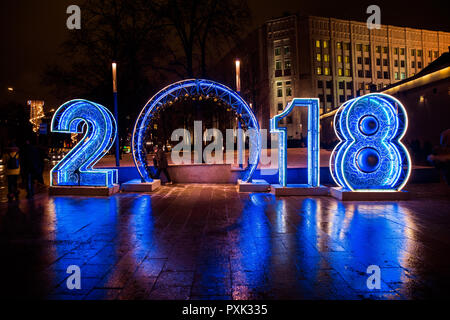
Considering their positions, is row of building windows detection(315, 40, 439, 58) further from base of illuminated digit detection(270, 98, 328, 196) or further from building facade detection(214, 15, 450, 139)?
base of illuminated digit detection(270, 98, 328, 196)

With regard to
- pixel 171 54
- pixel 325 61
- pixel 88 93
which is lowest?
pixel 88 93

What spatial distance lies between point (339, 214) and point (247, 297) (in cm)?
513

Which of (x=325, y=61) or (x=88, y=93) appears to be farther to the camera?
(x=325, y=61)


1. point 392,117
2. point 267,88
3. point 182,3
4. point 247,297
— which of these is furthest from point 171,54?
point 267,88

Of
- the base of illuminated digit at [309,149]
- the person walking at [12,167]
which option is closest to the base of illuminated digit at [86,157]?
the person walking at [12,167]

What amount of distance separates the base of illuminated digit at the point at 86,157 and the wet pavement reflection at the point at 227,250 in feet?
7.27

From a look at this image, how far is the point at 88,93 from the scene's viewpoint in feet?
72.8

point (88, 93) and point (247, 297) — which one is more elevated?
point (88, 93)

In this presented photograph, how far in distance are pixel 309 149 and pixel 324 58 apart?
5444 centimetres

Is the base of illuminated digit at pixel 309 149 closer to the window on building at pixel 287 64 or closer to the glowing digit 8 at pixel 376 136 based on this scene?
the glowing digit 8 at pixel 376 136

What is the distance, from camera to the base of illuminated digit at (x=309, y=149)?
A: 33.9 feet

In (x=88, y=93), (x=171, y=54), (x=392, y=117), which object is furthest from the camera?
(x=88, y=93)

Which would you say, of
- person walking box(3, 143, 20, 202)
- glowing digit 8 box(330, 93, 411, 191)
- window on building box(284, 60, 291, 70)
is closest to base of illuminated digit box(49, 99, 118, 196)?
person walking box(3, 143, 20, 202)
